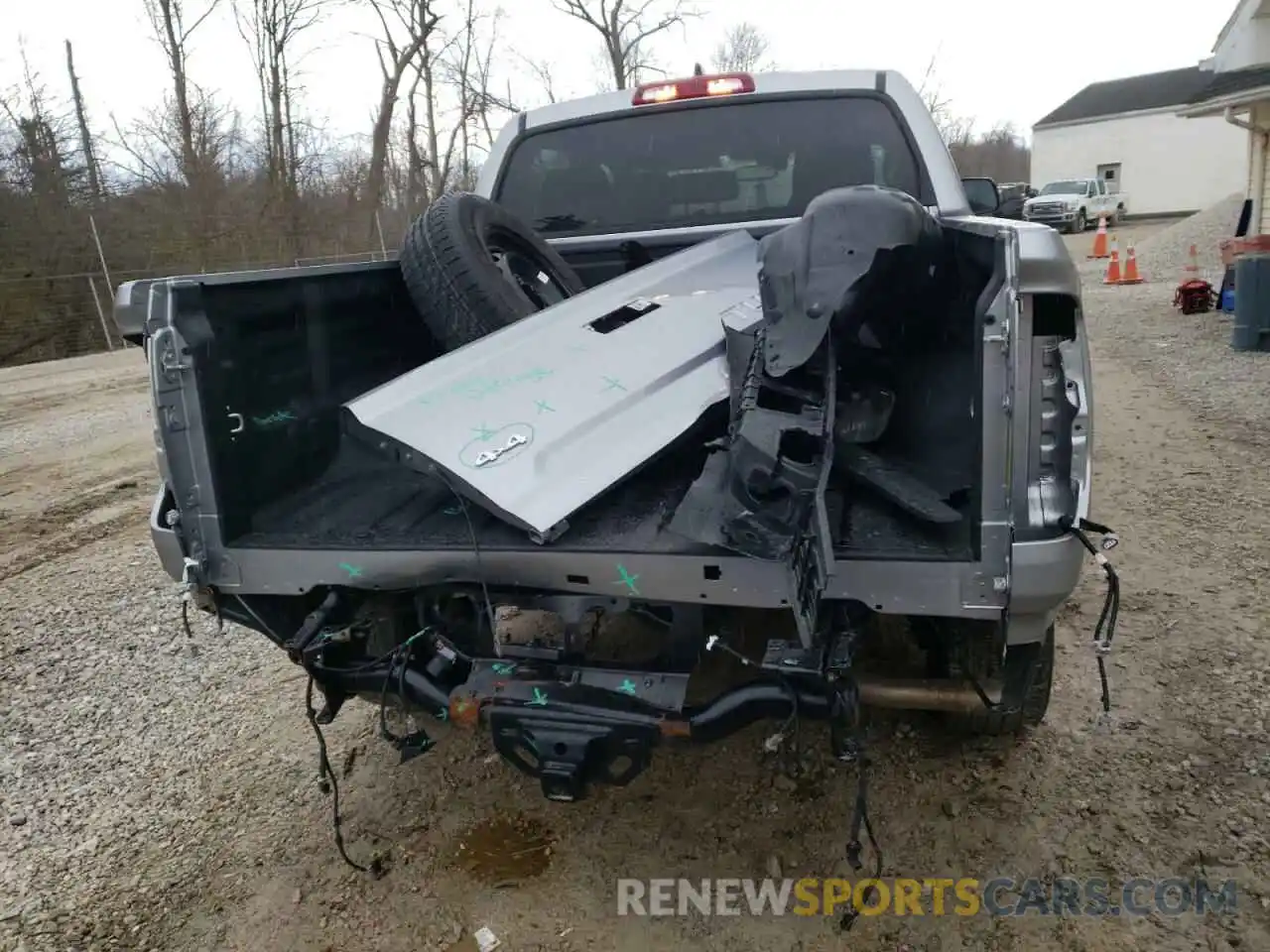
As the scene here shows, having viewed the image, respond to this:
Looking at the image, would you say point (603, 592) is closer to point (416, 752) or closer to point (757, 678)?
point (757, 678)

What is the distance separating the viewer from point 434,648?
8.41 feet

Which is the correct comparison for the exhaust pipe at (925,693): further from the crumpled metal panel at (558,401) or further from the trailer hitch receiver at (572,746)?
the crumpled metal panel at (558,401)

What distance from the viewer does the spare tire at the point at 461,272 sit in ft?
10.2

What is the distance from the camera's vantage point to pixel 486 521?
2523 millimetres

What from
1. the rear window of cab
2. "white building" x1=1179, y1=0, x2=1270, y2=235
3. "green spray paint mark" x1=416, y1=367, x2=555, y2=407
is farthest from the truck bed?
"white building" x1=1179, y1=0, x2=1270, y2=235

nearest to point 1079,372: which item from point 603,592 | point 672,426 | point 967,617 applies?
point 967,617

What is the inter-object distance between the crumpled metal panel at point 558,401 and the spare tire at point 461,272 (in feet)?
0.78

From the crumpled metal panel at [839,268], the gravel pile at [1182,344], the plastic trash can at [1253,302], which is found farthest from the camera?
the plastic trash can at [1253,302]

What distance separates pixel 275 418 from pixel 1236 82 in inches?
758

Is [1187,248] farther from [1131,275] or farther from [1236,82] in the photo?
[1236,82]

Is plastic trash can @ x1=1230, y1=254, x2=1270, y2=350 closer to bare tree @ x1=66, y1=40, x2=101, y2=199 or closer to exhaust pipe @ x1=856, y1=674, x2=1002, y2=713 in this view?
exhaust pipe @ x1=856, y1=674, x2=1002, y2=713

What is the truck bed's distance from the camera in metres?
2.25

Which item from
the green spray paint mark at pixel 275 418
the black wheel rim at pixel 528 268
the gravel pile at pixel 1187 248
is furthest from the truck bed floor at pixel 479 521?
the gravel pile at pixel 1187 248

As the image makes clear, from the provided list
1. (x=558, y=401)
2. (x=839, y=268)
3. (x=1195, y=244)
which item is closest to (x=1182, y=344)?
(x=839, y=268)
